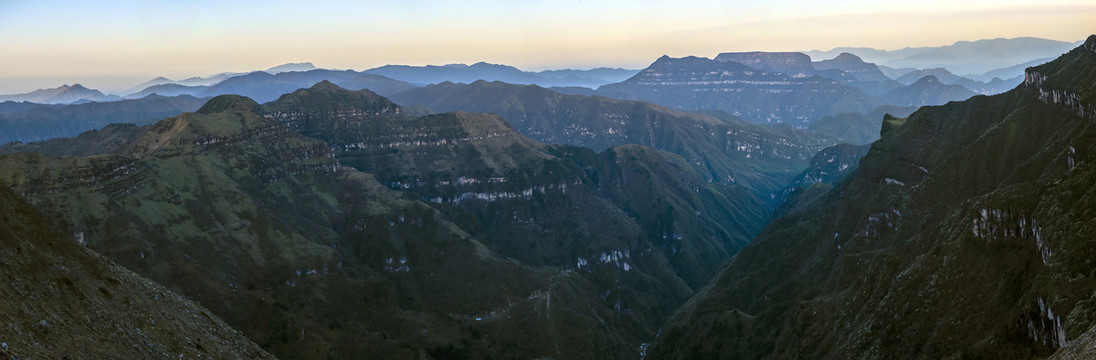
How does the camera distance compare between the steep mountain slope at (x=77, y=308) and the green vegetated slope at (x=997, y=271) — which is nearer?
the steep mountain slope at (x=77, y=308)

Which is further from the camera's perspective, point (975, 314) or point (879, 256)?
point (879, 256)

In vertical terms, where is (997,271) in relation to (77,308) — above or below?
below

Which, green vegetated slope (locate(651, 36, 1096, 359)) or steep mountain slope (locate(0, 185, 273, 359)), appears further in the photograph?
green vegetated slope (locate(651, 36, 1096, 359))

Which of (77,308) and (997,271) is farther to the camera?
(997,271)

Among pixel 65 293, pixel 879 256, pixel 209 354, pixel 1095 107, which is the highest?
pixel 1095 107

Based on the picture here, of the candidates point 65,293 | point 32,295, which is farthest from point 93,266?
point 32,295

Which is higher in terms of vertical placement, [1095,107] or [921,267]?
[1095,107]

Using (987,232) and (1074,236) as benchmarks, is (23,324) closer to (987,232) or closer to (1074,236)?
(1074,236)

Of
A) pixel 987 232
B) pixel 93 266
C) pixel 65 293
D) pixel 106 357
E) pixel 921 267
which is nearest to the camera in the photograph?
pixel 106 357
